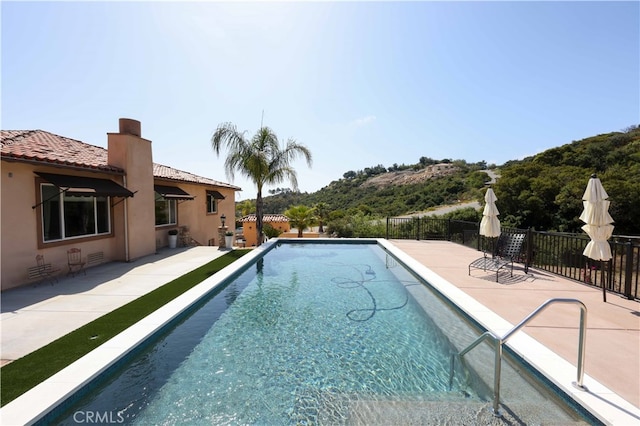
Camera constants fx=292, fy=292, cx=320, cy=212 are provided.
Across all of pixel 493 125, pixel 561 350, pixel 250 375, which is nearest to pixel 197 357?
pixel 250 375

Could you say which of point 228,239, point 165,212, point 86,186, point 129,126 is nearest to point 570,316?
point 86,186

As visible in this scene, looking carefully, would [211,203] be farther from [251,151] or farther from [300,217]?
[300,217]

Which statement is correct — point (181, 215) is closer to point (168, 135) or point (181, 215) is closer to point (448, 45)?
point (168, 135)

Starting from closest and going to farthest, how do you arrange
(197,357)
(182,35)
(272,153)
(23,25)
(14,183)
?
(197,357)
(14,183)
(23,25)
(182,35)
(272,153)

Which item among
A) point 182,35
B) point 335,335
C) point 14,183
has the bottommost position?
point 335,335

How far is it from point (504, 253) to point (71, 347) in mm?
10717

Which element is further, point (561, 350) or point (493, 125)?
point (493, 125)

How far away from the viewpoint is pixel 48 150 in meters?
9.19

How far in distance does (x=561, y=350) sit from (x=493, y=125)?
23028 mm

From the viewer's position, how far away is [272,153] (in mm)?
16328

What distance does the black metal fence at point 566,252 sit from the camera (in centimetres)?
637

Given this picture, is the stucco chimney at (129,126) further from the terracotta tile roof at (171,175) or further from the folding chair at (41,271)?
the folding chair at (41,271)

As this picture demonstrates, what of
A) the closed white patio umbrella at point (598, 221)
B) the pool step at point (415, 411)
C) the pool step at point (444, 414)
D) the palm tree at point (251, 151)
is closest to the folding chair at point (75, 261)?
the palm tree at point (251, 151)

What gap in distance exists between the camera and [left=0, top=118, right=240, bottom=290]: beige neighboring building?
755 cm
